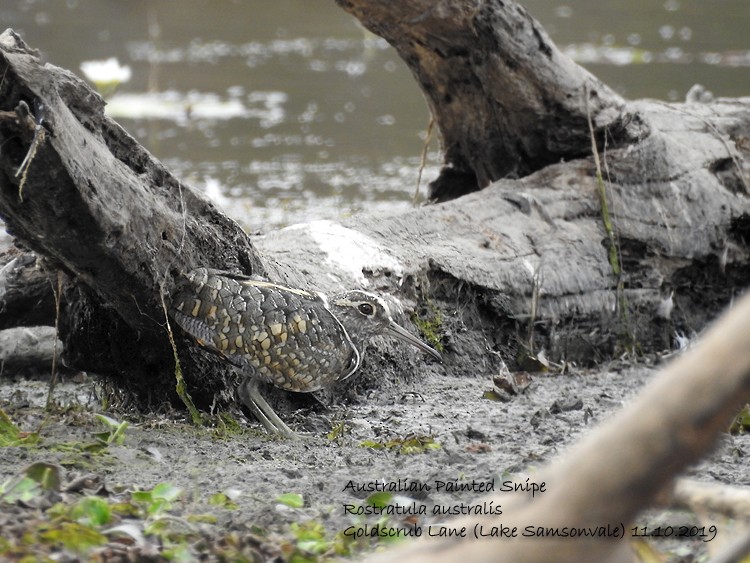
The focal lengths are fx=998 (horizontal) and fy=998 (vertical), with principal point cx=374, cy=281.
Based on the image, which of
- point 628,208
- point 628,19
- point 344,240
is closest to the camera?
point 344,240

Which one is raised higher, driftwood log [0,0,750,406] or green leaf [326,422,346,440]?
driftwood log [0,0,750,406]

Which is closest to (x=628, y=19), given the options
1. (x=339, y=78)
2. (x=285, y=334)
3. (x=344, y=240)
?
(x=339, y=78)

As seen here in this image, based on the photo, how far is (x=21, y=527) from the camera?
2758mm

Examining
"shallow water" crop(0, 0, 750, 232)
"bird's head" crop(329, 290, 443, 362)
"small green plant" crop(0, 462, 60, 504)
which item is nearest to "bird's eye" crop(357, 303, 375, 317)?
"bird's head" crop(329, 290, 443, 362)

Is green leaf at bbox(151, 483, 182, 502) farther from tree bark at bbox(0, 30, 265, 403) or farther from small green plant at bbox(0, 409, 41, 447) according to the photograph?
tree bark at bbox(0, 30, 265, 403)

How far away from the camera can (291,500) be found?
10.7 ft

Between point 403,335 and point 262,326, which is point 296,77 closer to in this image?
point 403,335

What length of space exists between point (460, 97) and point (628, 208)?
1.30 metres

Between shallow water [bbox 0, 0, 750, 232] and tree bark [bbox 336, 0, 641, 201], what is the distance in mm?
2269

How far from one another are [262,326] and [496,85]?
2.78m

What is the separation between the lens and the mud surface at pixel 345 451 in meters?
3.37

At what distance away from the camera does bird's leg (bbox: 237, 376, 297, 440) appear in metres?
4.32

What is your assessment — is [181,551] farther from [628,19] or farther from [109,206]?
[628,19]

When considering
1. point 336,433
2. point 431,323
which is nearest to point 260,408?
point 336,433
